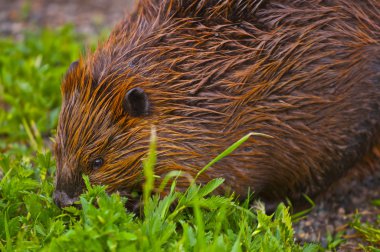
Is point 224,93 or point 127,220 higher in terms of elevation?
point 224,93

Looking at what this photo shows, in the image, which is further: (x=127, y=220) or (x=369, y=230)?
(x=369, y=230)

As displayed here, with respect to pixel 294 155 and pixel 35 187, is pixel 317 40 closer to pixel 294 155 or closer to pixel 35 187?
pixel 294 155

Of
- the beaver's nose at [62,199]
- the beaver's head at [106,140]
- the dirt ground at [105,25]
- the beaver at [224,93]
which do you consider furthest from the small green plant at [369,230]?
the beaver's nose at [62,199]

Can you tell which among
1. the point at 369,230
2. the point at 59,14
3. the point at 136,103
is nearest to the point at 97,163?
the point at 136,103

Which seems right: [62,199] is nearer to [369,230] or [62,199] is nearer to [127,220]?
[127,220]

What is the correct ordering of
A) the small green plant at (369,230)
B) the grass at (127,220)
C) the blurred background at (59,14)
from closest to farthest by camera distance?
the grass at (127,220), the small green plant at (369,230), the blurred background at (59,14)

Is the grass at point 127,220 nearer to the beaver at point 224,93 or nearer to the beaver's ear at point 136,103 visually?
the beaver at point 224,93
